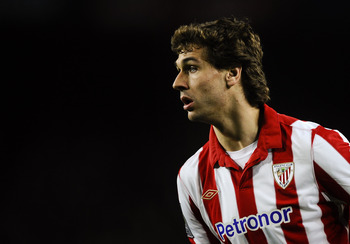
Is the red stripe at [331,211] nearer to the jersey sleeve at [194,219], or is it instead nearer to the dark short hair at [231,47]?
the dark short hair at [231,47]

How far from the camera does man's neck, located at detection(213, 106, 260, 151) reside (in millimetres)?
1274

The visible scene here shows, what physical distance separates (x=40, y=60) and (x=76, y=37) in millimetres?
315

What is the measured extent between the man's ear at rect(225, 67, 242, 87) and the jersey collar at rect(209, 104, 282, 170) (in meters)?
0.13

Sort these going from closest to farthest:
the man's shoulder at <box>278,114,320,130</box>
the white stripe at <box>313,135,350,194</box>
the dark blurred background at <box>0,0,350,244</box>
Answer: the white stripe at <box>313,135,350,194</box>, the man's shoulder at <box>278,114,320,130</box>, the dark blurred background at <box>0,0,350,244</box>

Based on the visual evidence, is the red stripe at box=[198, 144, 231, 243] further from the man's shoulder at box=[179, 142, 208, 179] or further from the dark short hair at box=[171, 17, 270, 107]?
the dark short hair at box=[171, 17, 270, 107]

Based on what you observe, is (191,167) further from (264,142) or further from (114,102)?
(114,102)

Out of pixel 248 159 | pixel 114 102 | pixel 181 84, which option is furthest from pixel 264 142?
pixel 114 102

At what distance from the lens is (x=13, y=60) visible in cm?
292

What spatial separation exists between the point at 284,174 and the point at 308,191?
8 cm

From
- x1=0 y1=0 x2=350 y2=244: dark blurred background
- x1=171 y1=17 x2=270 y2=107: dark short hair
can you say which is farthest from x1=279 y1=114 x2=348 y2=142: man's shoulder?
x1=0 y1=0 x2=350 y2=244: dark blurred background

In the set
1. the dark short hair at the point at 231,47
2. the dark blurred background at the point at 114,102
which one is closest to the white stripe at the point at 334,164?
the dark short hair at the point at 231,47

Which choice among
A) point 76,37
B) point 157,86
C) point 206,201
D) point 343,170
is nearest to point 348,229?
point 343,170

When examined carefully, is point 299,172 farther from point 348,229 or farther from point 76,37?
point 76,37

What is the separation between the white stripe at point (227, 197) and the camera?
1259mm
